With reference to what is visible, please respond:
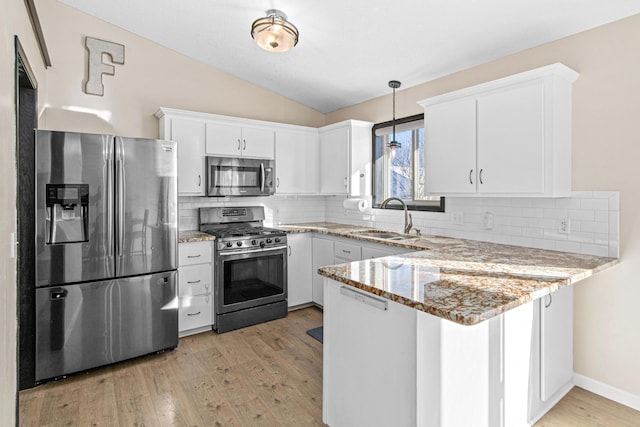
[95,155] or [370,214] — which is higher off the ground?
[95,155]

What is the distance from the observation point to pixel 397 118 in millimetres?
3832

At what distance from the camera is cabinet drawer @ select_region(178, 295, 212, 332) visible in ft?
10.6

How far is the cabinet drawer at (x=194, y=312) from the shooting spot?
323cm

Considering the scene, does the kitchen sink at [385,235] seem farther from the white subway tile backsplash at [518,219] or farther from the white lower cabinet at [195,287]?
the white lower cabinet at [195,287]

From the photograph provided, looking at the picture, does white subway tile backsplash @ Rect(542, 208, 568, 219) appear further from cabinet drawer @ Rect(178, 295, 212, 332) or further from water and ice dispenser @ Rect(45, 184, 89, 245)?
water and ice dispenser @ Rect(45, 184, 89, 245)

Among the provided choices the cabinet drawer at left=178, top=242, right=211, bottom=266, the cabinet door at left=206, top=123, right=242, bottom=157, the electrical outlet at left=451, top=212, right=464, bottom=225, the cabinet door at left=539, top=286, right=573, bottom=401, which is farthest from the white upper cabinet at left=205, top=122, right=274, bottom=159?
the cabinet door at left=539, top=286, right=573, bottom=401

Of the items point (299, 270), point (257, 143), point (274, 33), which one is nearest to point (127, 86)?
point (257, 143)

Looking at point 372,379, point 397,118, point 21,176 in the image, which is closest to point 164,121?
point 21,176

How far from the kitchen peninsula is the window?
1456 millimetres

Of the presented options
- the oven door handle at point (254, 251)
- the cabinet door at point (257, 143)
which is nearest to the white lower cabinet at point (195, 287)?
the oven door handle at point (254, 251)

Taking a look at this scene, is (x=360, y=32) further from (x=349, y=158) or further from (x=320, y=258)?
(x=320, y=258)

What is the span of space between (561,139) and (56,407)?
371cm

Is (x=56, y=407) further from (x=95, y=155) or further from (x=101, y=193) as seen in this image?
(x=95, y=155)

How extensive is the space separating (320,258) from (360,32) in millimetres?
2240
